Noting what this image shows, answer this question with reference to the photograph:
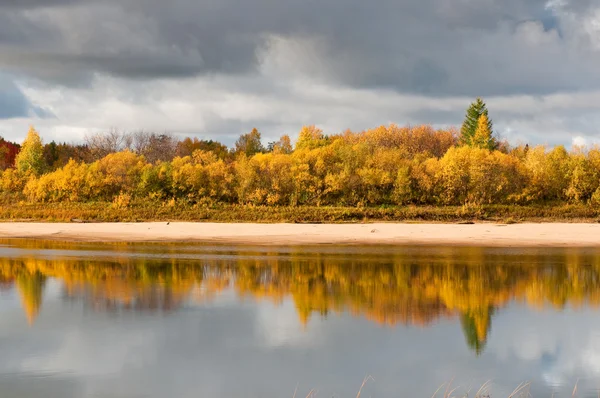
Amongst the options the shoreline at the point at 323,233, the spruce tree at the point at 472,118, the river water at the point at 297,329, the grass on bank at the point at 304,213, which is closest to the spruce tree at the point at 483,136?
the spruce tree at the point at 472,118

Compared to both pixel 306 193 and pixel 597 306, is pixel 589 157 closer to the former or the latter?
pixel 306 193

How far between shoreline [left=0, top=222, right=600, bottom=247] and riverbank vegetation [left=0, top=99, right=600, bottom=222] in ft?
20.0

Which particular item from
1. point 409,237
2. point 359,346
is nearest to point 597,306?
point 359,346

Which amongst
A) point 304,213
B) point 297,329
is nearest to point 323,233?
point 304,213

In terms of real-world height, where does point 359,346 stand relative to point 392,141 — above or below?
below

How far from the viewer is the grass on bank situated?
7231 cm

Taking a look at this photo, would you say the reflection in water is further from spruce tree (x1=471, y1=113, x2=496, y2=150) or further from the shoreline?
spruce tree (x1=471, y1=113, x2=496, y2=150)

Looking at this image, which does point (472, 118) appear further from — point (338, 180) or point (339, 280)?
point (339, 280)

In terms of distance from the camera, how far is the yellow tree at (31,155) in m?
98.4

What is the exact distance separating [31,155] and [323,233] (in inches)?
2264

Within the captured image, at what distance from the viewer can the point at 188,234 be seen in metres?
59.4

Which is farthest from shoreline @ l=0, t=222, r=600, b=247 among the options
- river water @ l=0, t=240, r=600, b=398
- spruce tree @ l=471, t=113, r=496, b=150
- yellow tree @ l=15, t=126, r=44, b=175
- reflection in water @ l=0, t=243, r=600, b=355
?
spruce tree @ l=471, t=113, r=496, b=150

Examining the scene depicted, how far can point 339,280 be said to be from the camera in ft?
100

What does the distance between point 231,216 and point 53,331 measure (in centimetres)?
5385
